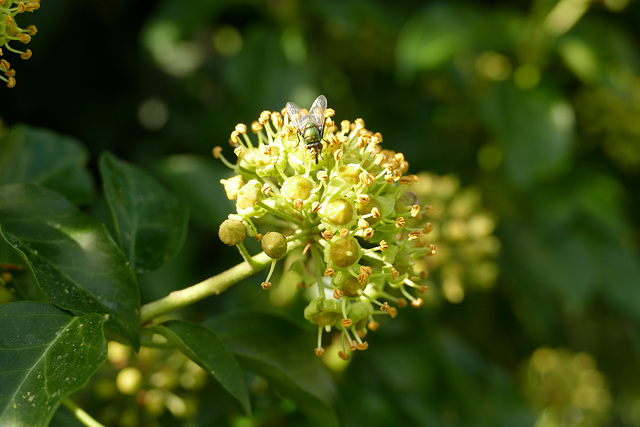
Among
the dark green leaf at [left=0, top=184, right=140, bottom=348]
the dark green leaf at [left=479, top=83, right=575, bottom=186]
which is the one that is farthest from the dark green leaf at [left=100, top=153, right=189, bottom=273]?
the dark green leaf at [left=479, top=83, right=575, bottom=186]

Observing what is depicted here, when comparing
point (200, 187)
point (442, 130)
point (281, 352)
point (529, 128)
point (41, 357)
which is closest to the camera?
point (41, 357)

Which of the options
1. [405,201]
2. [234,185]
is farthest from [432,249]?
[234,185]

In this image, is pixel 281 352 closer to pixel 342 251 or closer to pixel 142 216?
pixel 342 251

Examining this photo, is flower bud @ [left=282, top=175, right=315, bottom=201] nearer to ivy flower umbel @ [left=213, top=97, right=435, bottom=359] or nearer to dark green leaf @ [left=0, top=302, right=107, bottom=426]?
ivy flower umbel @ [left=213, top=97, right=435, bottom=359]

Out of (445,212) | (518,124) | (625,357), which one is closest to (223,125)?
(445,212)

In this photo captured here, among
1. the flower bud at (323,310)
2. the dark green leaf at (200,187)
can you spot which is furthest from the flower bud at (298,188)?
the dark green leaf at (200,187)

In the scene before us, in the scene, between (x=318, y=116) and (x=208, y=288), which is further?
(x=318, y=116)
